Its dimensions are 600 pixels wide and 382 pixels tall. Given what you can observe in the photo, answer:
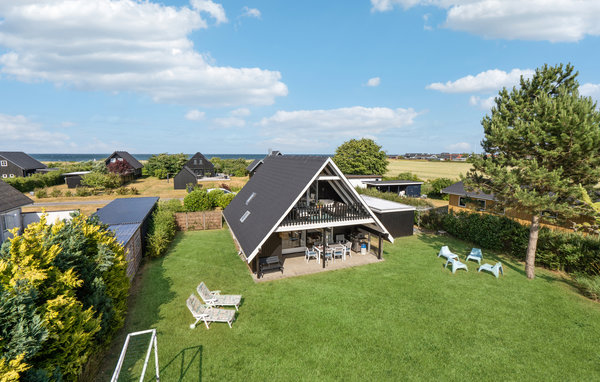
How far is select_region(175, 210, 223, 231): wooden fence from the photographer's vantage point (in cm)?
2148

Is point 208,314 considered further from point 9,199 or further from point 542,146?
point 9,199

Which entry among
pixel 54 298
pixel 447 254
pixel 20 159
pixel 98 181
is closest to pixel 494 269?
pixel 447 254

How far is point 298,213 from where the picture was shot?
13.2 meters

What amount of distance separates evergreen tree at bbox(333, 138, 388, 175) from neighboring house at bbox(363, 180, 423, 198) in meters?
16.8

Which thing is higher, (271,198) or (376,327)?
(271,198)

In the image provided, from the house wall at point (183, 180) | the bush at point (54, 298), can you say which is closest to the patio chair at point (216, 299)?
the bush at point (54, 298)

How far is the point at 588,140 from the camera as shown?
34.8ft

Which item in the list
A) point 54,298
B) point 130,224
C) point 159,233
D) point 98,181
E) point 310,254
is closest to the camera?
point 54,298

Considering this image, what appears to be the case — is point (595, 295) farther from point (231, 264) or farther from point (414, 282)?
point (231, 264)

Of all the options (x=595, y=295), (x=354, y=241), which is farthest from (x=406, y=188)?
(x=595, y=295)

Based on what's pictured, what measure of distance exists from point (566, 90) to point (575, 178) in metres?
3.99

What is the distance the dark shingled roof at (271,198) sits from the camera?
12511 millimetres

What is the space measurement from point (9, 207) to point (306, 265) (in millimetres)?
18064

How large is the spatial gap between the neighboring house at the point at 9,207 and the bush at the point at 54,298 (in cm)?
1378
